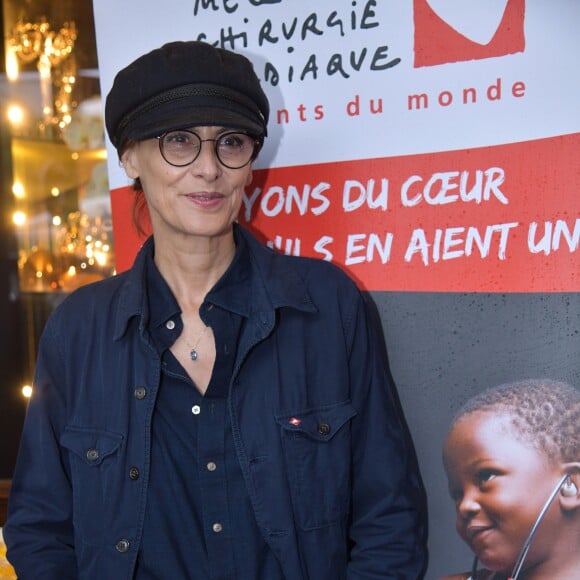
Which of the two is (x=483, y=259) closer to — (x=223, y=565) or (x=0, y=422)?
(x=223, y=565)

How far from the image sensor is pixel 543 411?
1595 millimetres

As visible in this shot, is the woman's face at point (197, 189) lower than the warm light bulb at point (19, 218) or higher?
lower

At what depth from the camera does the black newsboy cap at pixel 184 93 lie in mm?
1383

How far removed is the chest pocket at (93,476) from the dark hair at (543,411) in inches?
29.3

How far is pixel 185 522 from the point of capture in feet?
4.69

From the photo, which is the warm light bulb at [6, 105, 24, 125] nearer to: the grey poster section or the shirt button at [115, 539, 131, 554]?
the grey poster section

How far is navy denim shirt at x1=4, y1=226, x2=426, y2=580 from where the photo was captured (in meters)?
1.44

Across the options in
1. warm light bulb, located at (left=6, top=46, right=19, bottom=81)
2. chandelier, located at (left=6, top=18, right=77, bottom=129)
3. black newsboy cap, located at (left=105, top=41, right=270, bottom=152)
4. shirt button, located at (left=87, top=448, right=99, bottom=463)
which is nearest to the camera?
black newsboy cap, located at (left=105, top=41, right=270, bottom=152)

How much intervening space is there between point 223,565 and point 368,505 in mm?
284

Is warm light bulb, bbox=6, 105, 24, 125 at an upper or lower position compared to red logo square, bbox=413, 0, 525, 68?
upper

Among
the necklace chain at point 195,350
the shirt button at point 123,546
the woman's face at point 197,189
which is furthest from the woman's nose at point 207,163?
the shirt button at point 123,546

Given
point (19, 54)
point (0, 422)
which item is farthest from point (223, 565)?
point (19, 54)

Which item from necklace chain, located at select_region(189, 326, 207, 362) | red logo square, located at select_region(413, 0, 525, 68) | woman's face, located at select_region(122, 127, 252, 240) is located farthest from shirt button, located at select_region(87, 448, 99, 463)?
red logo square, located at select_region(413, 0, 525, 68)

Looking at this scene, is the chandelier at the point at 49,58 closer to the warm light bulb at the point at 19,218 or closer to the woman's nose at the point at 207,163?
the warm light bulb at the point at 19,218
